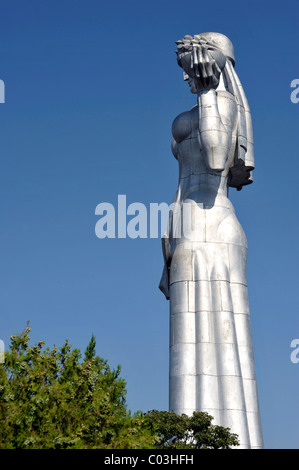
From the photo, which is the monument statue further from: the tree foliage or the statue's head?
the tree foliage

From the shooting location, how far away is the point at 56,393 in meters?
11.2

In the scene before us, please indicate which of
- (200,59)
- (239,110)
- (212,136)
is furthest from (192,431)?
(200,59)

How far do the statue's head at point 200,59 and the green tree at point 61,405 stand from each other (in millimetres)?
9091

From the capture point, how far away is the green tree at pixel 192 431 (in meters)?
14.4

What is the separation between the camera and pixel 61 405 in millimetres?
11172

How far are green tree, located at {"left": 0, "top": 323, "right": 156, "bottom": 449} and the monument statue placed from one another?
14.3 feet

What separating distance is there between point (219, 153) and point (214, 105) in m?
1.35

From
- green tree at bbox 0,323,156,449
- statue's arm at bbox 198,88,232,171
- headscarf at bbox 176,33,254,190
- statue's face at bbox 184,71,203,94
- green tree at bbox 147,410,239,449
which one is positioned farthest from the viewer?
headscarf at bbox 176,33,254,190

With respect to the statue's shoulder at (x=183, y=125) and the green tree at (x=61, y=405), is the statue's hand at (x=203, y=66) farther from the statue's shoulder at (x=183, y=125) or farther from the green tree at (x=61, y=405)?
the green tree at (x=61, y=405)

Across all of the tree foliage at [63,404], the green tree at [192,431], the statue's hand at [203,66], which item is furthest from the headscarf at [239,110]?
the tree foliage at [63,404]

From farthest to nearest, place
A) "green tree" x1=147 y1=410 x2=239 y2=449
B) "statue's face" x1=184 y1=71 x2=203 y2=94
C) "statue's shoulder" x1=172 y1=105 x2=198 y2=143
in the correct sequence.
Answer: "statue's shoulder" x1=172 y1=105 x2=198 y2=143
"statue's face" x1=184 y1=71 x2=203 y2=94
"green tree" x1=147 y1=410 x2=239 y2=449

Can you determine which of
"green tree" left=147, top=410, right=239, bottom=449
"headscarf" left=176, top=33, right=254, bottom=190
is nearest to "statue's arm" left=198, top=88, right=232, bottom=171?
"headscarf" left=176, top=33, right=254, bottom=190

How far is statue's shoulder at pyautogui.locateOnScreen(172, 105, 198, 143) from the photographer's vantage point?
1877 centimetres
